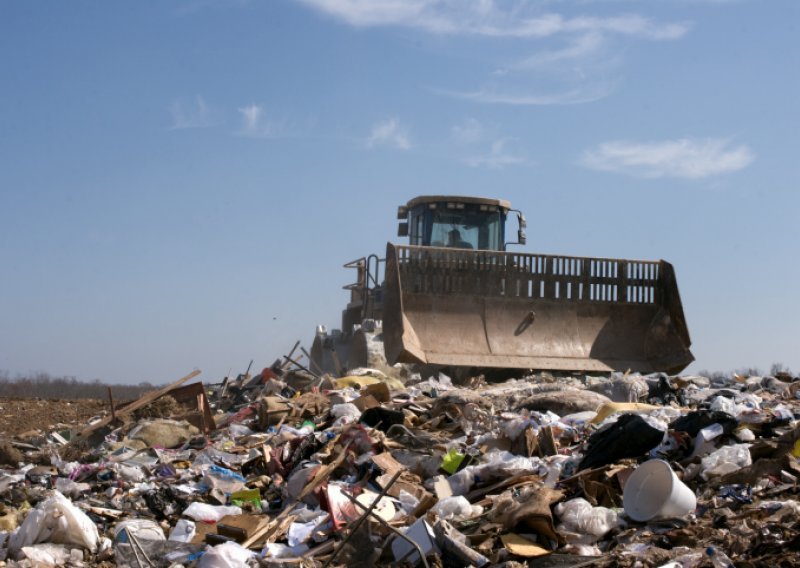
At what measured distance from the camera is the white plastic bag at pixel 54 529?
509 cm

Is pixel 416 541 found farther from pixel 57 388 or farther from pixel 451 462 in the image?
pixel 57 388

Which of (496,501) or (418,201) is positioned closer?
(496,501)

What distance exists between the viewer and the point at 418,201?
12609 mm

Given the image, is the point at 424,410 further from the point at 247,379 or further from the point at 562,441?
the point at 247,379

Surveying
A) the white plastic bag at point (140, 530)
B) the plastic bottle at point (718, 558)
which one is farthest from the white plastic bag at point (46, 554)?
the plastic bottle at point (718, 558)

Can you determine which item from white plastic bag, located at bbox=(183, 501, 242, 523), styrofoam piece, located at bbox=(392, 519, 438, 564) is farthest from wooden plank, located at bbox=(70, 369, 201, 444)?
styrofoam piece, located at bbox=(392, 519, 438, 564)

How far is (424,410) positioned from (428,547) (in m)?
3.01

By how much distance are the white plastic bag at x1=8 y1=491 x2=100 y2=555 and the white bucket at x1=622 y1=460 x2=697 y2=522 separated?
110 inches

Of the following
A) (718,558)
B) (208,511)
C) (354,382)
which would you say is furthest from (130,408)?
(718,558)

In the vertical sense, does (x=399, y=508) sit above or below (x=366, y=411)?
below

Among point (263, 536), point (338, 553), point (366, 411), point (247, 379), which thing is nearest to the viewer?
point (338, 553)

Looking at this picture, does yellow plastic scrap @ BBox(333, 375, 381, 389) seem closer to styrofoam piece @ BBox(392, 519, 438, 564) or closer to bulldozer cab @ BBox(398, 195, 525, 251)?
bulldozer cab @ BBox(398, 195, 525, 251)

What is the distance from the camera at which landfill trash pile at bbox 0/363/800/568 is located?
4.43 metres

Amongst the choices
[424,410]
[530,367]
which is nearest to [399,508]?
[424,410]
